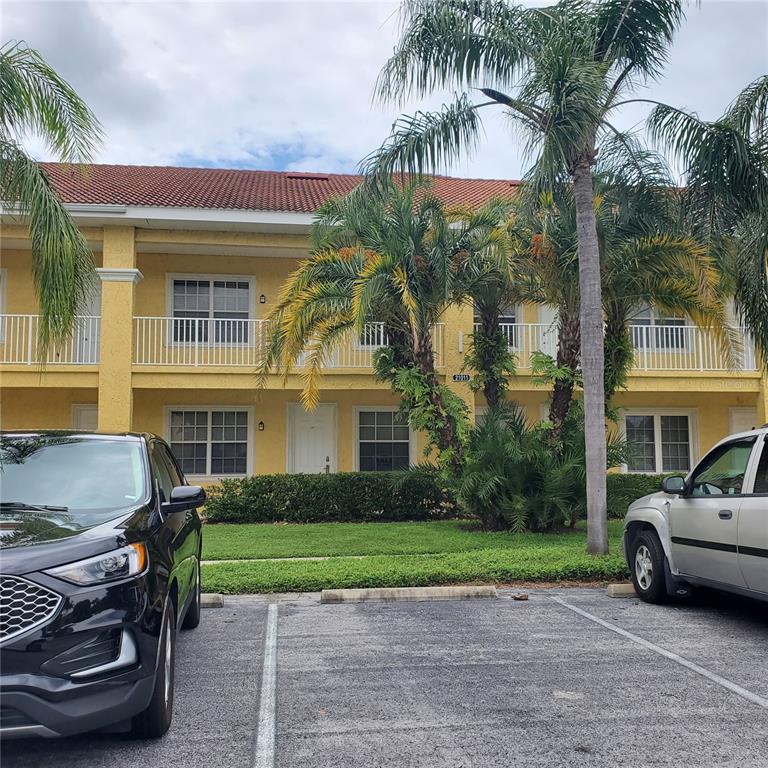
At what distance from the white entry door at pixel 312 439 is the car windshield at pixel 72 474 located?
12.7 m

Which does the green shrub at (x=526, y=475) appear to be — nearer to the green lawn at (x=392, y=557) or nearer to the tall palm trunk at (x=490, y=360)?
the green lawn at (x=392, y=557)

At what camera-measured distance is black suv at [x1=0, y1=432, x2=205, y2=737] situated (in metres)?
3.21

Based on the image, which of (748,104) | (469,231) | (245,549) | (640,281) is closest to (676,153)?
(748,104)

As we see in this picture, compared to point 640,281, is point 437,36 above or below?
above

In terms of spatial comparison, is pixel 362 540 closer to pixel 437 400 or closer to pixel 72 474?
pixel 437 400

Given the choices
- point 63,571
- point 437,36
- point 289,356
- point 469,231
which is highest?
point 437,36

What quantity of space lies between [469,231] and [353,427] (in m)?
6.95

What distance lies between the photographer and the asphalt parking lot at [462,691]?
3.72 metres

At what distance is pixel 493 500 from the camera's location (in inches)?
483

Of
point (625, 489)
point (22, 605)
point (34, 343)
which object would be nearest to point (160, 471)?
point (22, 605)

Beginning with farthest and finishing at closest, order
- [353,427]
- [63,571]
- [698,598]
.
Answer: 1. [353,427]
2. [698,598]
3. [63,571]

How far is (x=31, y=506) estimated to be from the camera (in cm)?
417

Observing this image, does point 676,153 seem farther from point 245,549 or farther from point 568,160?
point 245,549

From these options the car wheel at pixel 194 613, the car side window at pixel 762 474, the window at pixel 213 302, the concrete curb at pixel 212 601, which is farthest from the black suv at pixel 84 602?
the window at pixel 213 302
